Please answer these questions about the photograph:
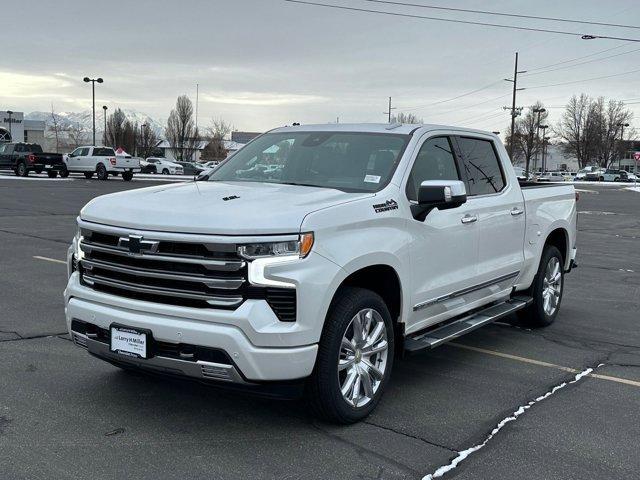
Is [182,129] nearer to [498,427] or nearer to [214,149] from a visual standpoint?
Answer: [214,149]

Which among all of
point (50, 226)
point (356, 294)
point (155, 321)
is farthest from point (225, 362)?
point (50, 226)

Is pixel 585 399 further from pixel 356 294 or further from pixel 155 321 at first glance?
pixel 155 321

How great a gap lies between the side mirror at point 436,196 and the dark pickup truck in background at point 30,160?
3694 cm

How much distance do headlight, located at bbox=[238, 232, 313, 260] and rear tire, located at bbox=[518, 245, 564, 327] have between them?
3.86 m

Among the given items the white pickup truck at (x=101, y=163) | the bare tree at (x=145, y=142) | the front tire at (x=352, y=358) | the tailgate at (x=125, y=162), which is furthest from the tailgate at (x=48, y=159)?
the bare tree at (x=145, y=142)

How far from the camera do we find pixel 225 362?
367cm

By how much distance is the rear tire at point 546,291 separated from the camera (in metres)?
6.90

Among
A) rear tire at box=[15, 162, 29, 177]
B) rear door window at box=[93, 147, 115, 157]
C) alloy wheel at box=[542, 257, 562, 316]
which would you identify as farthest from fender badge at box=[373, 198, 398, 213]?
rear tire at box=[15, 162, 29, 177]

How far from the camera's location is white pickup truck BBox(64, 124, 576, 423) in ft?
12.1

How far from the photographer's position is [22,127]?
103 meters

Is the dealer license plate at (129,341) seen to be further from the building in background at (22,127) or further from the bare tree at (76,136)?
the bare tree at (76,136)

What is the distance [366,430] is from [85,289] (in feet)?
6.52

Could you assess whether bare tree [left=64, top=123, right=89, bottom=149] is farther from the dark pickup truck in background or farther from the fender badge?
the fender badge

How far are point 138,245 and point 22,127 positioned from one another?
109540 millimetres
